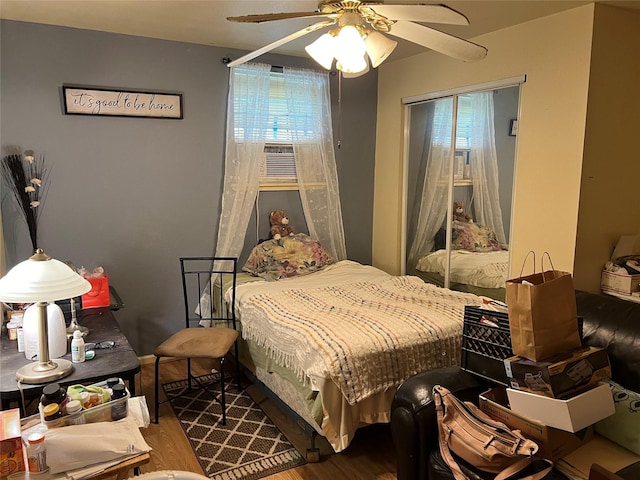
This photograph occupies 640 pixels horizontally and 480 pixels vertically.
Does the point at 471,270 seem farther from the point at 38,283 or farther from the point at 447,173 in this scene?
the point at 38,283

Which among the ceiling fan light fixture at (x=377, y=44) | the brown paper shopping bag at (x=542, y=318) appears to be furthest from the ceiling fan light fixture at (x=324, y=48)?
the brown paper shopping bag at (x=542, y=318)

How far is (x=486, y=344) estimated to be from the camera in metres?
2.09

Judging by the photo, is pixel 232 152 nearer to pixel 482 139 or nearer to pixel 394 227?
pixel 394 227

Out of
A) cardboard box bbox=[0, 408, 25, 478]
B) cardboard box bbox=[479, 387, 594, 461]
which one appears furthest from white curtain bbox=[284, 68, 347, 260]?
cardboard box bbox=[0, 408, 25, 478]

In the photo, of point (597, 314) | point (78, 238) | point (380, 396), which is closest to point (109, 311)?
point (78, 238)

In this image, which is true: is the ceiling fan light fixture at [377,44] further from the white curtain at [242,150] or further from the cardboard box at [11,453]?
the cardboard box at [11,453]

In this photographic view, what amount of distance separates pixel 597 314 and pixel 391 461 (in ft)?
4.14

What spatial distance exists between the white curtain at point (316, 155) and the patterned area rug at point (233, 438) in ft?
5.15

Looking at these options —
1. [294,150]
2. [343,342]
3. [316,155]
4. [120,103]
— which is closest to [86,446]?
[343,342]

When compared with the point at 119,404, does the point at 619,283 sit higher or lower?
higher

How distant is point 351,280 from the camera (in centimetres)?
377

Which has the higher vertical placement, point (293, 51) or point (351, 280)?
point (293, 51)

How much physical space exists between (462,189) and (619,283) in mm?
1248

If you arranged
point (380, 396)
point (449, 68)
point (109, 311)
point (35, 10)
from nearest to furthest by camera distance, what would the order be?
1. point (380, 396)
2. point (35, 10)
3. point (109, 311)
4. point (449, 68)
